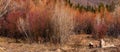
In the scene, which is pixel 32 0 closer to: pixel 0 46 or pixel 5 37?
pixel 5 37

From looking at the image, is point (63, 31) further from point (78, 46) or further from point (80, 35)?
point (80, 35)

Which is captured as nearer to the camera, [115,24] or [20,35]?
[20,35]

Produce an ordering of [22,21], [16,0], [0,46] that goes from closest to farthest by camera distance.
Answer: [0,46] < [22,21] < [16,0]

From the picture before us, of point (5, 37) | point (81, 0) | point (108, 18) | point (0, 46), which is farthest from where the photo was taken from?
point (81, 0)

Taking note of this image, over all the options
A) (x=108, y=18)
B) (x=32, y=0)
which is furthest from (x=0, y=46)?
(x=108, y=18)

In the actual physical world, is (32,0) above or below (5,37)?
above

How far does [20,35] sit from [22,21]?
2.79 feet

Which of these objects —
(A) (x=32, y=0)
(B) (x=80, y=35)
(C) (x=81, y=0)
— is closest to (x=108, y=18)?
(B) (x=80, y=35)

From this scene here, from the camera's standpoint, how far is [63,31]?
42.0 ft

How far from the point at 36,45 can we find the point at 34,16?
175 cm

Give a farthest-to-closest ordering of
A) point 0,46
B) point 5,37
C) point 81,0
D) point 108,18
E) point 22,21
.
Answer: point 81,0, point 108,18, point 5,37, point 22,21, point 0,46

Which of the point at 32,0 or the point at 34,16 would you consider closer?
the point at 34,16

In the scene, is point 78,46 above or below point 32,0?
below

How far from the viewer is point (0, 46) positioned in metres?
12.1
